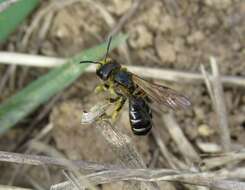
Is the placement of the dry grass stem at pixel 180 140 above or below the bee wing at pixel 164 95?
below

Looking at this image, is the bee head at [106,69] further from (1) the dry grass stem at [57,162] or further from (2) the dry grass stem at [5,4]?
(1) the dry grass stem at [57,162]

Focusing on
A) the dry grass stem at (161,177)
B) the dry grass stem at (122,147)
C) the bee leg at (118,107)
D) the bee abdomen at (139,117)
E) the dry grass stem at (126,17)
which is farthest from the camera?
the dry grass stem at (126,17)

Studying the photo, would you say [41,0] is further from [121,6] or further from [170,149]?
[170,149]

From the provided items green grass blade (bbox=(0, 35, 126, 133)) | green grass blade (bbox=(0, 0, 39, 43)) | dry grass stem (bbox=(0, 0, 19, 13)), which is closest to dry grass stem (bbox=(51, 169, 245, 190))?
green grass blade (bbox=(0, 35, 126, 133))

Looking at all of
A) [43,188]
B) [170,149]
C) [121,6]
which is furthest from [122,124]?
[121,6]

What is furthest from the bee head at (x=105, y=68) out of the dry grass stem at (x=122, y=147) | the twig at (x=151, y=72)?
the dry grass stem at (x=122, y=147)

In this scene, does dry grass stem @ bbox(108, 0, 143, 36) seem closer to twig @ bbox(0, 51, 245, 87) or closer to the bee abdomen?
twig @ bbox(0, 51, 245, 87)
